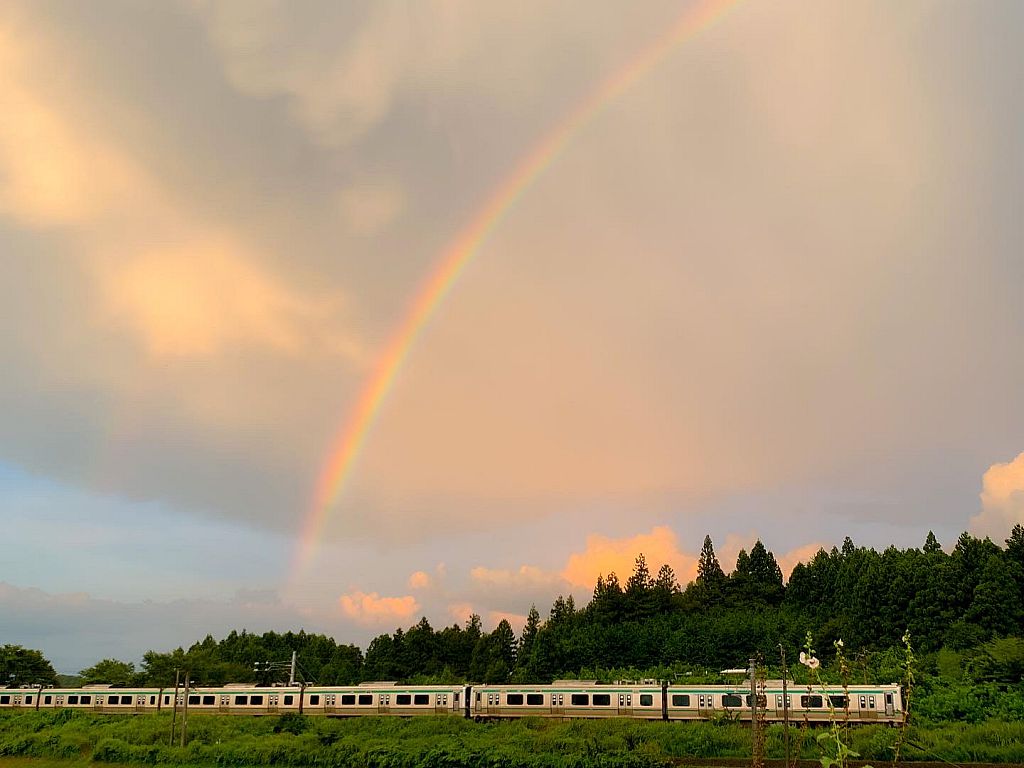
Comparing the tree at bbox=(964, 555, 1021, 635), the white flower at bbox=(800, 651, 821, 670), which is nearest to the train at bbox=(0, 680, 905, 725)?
the tree at bbox=(964, 555, 1021, 635)

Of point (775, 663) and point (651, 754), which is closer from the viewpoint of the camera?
point (651, 754)

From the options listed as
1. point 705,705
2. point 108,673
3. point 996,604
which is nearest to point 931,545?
point 996,604

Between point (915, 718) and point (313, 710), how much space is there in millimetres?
32241

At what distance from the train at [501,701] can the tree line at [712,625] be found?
304 cm

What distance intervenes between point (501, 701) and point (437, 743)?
35.7ft

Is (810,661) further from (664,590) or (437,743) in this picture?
(664,590)

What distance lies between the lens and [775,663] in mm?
69188

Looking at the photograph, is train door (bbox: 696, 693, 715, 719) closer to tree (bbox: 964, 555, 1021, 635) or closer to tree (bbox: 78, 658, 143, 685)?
tree (bbox: 964, 555, 1021, 635)

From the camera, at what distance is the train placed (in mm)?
38250

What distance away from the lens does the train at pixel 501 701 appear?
38250 millimetres

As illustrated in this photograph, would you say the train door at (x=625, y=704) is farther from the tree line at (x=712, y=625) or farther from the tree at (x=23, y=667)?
the tree at (x=23, y=667)

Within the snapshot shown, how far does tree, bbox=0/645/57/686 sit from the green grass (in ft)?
120

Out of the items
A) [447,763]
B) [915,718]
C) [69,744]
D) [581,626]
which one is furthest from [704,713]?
[581,626]

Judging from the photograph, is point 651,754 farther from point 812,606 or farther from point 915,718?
point 812,606
